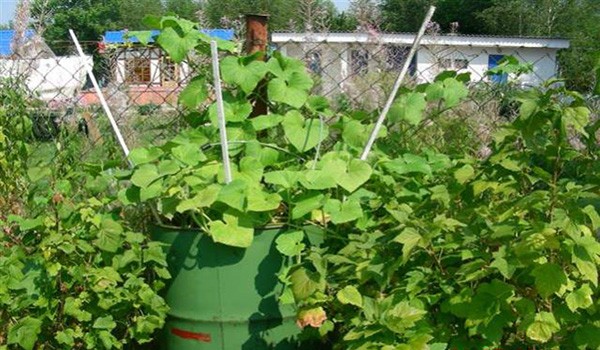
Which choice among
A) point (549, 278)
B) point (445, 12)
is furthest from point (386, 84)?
point (445, 12)

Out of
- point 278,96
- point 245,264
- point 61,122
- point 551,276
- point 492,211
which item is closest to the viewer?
point 551,276

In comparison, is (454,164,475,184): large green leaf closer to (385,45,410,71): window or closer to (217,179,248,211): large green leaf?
(217,179,248,211): large green leaf

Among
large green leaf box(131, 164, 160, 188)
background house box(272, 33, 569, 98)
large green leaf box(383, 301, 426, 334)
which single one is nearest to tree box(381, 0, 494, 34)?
background house box(272, 33, 569, 98)

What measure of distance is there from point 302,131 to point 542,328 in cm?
122

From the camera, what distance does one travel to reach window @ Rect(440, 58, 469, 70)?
4.33 metres

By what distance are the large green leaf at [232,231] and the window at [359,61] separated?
1587mm

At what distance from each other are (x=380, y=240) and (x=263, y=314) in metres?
0.52

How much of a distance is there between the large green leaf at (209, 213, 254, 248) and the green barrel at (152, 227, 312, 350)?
3.2 inches

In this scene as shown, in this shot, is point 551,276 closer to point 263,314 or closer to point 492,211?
point 492,211

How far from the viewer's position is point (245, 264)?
3.01 meters

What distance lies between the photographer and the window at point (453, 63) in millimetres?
4332

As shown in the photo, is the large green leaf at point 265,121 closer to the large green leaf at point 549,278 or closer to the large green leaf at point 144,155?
the large green leaf at point 144,155

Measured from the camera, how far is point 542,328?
2.44 m

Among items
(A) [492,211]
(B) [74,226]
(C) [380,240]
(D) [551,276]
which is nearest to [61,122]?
(B) [74,226]
